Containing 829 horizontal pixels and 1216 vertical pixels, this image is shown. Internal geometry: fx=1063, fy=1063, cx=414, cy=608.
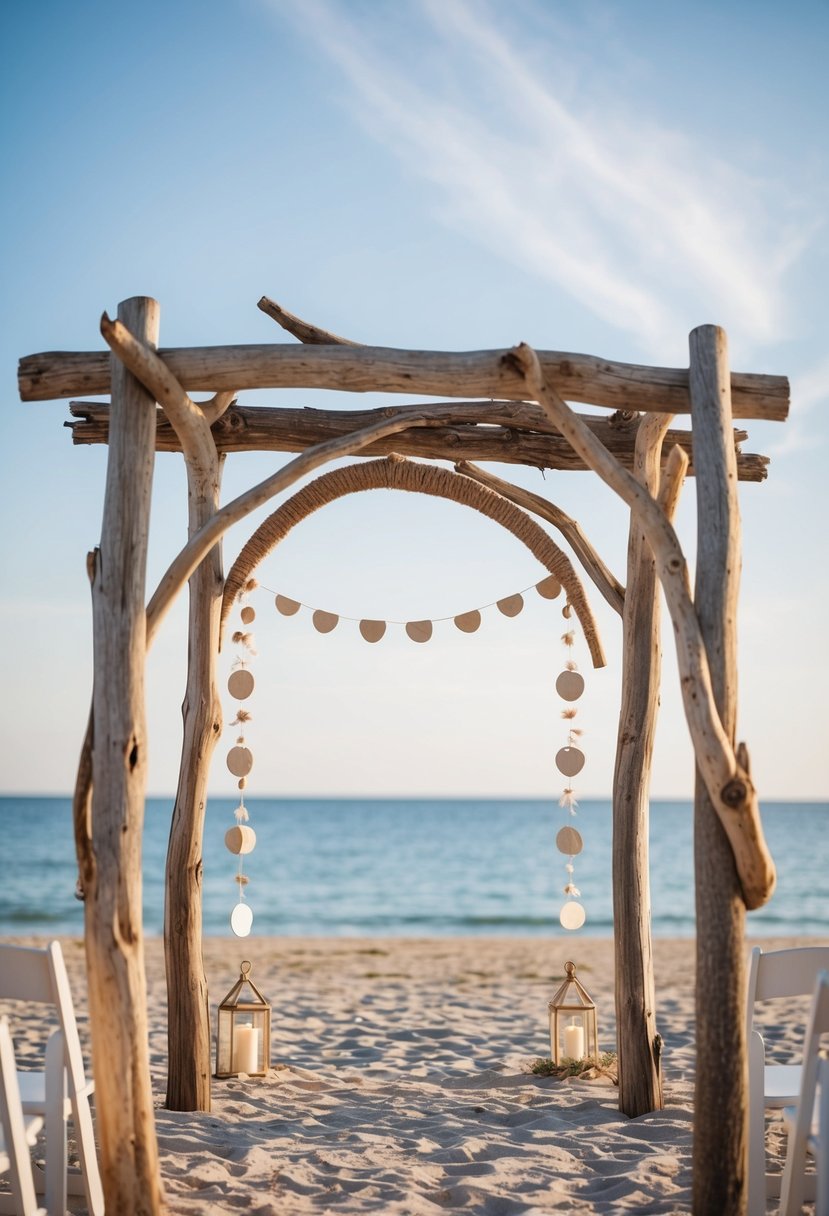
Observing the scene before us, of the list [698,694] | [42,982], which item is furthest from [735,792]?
[42,982]

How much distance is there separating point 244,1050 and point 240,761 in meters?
1.11

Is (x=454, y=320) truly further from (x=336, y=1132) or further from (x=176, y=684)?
(x=176, y=684)

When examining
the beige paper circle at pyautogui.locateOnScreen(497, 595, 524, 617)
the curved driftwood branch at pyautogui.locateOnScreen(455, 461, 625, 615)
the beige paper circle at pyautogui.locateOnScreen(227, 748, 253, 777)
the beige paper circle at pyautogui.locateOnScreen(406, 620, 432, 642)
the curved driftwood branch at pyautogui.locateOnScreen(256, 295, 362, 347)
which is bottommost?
the beige paper circle at pyautogui.locateOnScreen(227, 748, 253, 777)

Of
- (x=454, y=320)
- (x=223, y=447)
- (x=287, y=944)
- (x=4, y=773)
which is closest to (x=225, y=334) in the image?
(x=454, y=320)

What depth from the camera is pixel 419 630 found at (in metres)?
4.21

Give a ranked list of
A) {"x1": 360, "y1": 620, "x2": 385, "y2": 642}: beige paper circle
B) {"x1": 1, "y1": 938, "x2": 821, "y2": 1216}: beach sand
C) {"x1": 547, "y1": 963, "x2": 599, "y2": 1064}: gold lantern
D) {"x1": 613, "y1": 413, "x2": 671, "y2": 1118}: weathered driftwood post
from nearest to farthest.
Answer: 1. {"x1": 1, "y1": 938, "x2": 821, "y2": 1216}: beach sand
2. {"x1": 613, "y1": 413, "x2": 671, "y2": 1118}: weathered driftwood post
3. {"x1": 547, "y1": 963, "x2": 599, "y2": 1064}: gold lantern
4. {"x1": 360, "y1": 620, "x2": 385, "y2": 642}: beige paper circle

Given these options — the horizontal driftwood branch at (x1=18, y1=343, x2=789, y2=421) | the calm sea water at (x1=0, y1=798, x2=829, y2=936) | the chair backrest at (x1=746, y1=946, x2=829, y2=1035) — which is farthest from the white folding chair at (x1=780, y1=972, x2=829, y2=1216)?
the calm sea water at (x1=0, y1=798, x2=829, y2=936)

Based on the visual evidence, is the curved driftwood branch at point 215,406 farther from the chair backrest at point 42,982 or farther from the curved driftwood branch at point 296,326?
the chair backrest at point 42,982

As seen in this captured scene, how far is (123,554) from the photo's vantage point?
8.18ft

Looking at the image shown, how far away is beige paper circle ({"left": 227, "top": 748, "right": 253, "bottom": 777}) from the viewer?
4.09m

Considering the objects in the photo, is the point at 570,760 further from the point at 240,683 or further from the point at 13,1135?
the point at 13,1135

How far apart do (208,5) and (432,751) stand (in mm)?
19215

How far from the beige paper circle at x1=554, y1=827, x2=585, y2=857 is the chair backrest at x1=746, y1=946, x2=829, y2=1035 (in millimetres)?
1466

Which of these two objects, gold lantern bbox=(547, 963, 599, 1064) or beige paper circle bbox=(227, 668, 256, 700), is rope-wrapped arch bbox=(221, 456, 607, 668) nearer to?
beige paper circle bbox=(227, 668, 256, 700)
